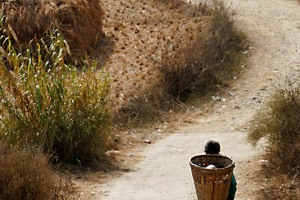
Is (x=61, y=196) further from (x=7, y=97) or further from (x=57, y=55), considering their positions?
(x=57, y=55)

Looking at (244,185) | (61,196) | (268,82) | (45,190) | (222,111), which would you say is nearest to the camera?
(45,190)

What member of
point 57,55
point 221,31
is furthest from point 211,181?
point 221,31

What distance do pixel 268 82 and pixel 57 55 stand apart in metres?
5.44

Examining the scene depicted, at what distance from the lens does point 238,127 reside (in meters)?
12.1

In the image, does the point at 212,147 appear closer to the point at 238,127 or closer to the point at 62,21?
the point at 238,127

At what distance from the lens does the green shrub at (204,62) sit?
1375cm

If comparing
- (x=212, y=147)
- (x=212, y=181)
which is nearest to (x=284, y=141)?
(x=212, y=147)

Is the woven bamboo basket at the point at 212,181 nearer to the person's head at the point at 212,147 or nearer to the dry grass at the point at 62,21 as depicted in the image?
the person's head at the point at 212,147

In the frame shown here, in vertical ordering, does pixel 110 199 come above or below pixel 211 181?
below

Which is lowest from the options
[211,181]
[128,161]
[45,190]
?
[128,161]

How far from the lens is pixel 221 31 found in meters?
15.9

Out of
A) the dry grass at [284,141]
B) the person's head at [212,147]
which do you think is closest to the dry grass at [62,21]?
the dry grass at [284,141]

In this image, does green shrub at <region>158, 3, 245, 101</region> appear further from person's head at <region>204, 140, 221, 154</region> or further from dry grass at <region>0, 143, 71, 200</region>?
person's head at <region>204, 140, 221, 154</region>

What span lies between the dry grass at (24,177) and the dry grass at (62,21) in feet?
20.7
